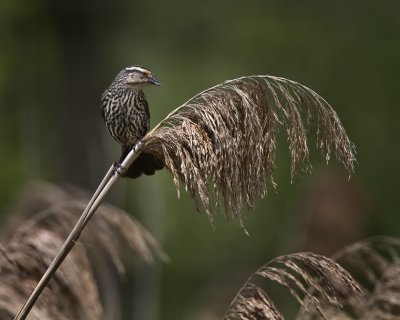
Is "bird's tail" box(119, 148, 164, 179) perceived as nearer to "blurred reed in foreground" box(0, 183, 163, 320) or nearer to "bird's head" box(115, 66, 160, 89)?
"blurred reed in foreground" box(0, 183, 163, 320)

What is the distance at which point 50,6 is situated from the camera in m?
11.5

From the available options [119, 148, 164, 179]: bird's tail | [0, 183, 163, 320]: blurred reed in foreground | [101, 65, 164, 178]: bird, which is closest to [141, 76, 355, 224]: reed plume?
[119, 148, 164, 179]: bird's tail

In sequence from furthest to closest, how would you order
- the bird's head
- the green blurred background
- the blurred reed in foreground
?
the green blurred background, the bird's head, the blurred reed in foreground

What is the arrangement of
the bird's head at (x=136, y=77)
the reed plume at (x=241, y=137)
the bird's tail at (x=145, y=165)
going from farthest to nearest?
the bird's head at (x=136, y=77), the bird's tail at (x=145, y=165), the reed plume at (x=241, y=137)

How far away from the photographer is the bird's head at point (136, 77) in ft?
17.3

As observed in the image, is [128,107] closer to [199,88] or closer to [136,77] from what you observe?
[136,77]

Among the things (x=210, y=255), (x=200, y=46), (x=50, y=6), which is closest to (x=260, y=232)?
(x=210, y=255)

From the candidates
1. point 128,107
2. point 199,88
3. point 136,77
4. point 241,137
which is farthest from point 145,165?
point 199,88

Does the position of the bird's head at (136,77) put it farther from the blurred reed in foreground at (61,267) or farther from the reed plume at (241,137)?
the reed plume at (241,137)

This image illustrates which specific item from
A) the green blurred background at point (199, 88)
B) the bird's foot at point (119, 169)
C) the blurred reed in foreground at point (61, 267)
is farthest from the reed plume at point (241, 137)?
the green blurred background at point (199, 88)

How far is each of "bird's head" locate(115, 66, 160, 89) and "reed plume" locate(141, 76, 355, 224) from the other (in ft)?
5.69

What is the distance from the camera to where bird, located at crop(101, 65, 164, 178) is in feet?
17.3

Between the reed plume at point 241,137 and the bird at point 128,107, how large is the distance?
1667mm

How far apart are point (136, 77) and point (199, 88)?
1383 cm
